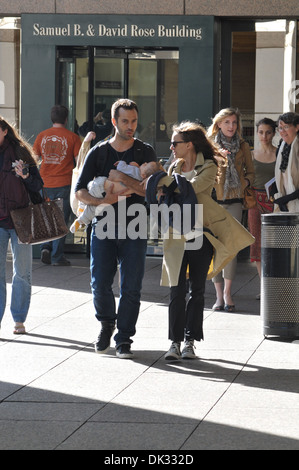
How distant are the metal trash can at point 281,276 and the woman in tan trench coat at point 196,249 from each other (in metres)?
0.88

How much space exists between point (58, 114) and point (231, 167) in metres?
4.09

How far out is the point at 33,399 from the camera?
6.26 metres

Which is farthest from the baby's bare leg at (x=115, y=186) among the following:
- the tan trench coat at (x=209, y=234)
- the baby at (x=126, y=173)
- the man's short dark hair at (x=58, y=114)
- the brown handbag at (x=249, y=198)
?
the man's short dark hair at (x=58, y=114)

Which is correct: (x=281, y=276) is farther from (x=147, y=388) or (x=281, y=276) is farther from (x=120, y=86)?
(x=120, y=86)

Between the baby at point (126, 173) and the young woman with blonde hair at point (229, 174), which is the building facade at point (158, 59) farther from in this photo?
the baby at point (126, 173)

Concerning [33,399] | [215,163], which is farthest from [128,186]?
[33,399]

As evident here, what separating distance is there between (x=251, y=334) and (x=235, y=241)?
1.24 m

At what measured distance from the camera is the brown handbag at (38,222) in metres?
8.32

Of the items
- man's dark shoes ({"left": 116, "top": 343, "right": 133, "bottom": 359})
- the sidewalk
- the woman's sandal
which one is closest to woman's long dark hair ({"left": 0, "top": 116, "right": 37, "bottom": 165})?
the woman's sandal

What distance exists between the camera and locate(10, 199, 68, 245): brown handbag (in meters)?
8.32

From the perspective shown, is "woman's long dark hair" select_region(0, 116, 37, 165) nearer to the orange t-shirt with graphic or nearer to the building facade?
the orange t-shirt with graphic

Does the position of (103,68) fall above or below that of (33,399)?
above

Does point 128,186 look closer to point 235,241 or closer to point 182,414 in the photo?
point 235,241

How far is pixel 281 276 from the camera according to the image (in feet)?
27.7
